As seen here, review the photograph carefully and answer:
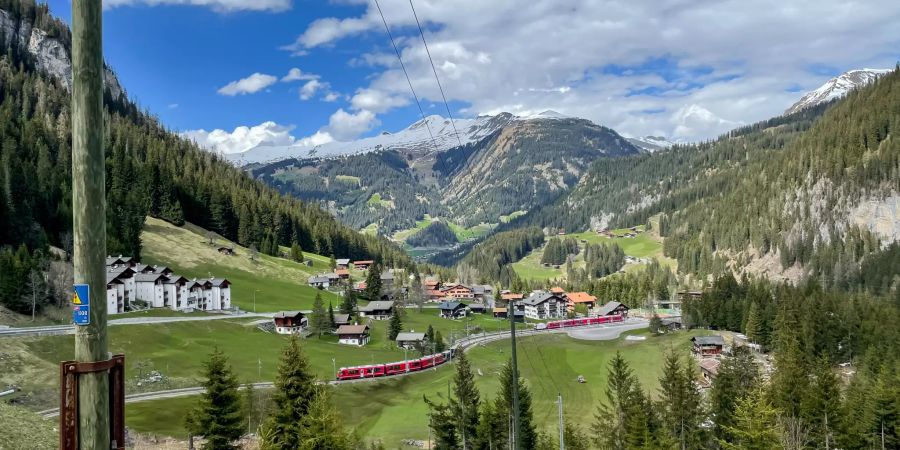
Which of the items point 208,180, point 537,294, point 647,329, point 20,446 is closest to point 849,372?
point 647,329

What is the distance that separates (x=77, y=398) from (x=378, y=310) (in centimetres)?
11882

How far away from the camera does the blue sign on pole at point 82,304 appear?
19.8ft

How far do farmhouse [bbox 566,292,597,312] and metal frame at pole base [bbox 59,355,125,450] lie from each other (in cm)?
16574

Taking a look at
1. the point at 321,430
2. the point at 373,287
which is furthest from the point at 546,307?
the point at 321,430

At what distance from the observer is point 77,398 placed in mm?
6059

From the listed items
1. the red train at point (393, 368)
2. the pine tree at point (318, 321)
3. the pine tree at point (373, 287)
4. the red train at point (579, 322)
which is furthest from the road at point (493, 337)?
the pine tree at point (373, 287)

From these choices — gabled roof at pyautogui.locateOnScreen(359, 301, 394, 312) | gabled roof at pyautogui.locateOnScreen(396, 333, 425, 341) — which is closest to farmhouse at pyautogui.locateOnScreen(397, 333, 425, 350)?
gabled roof at pyautogui.locateOnScreen(396, 333, 425, 341)

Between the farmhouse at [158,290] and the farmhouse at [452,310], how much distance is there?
53452 mm

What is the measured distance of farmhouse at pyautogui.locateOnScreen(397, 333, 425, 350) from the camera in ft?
329

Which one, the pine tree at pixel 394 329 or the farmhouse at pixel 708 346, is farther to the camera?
the pine tree at pixel 394 329

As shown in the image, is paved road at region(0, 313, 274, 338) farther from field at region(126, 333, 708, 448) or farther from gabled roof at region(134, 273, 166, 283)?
field at region(126, 333, 708, 448)

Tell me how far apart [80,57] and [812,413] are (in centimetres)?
6490

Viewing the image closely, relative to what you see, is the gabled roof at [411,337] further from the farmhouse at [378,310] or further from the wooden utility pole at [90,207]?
the wooden utility pole at [90,207]

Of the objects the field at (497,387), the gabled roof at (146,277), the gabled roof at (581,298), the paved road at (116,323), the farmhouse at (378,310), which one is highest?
the gabled roof at (146,277)
